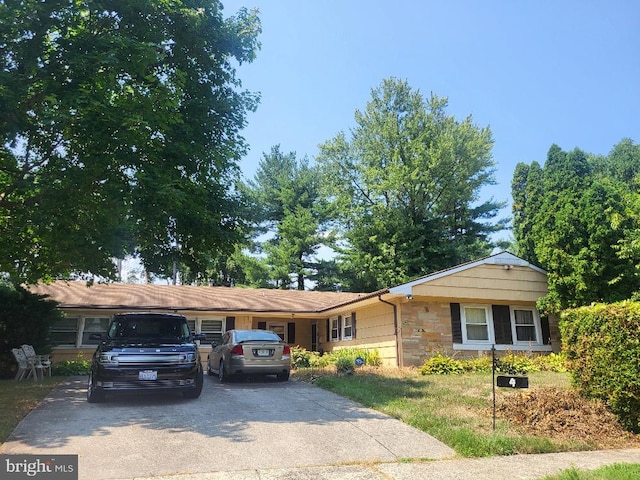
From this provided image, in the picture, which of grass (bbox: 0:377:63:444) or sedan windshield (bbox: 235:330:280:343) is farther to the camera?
sedan windshield (bbox: 235:330:280:343)

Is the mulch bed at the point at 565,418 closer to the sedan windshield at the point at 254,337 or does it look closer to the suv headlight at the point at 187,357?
the suv headlight at the point at 187,357

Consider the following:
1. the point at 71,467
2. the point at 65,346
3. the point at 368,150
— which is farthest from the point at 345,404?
the point at 368,150

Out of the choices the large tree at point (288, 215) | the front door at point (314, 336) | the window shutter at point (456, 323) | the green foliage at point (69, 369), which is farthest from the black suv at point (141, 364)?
the large tree at point (288, 215)

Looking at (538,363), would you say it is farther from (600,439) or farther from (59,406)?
(59,406)

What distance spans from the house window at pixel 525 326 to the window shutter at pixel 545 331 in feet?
1.17

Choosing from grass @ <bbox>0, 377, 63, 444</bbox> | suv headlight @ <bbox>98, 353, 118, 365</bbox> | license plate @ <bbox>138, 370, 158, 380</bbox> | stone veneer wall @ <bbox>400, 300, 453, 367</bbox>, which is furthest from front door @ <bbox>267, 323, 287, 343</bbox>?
suv headlight @ <bbox>98, 353, 118, 365</bbox>

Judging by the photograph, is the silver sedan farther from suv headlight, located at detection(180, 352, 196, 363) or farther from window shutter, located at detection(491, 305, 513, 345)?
window shutter, located at detection(491, 305, 513, 345)

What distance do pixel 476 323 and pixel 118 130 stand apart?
13.7 m

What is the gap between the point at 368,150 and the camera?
34969mm

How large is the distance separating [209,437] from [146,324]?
4.51m

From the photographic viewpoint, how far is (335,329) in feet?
71.9

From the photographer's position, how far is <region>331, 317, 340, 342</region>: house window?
2150 centimetres

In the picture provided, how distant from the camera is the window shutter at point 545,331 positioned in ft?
57.3

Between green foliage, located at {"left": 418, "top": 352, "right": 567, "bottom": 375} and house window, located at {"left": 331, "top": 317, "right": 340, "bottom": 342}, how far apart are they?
675 cm
